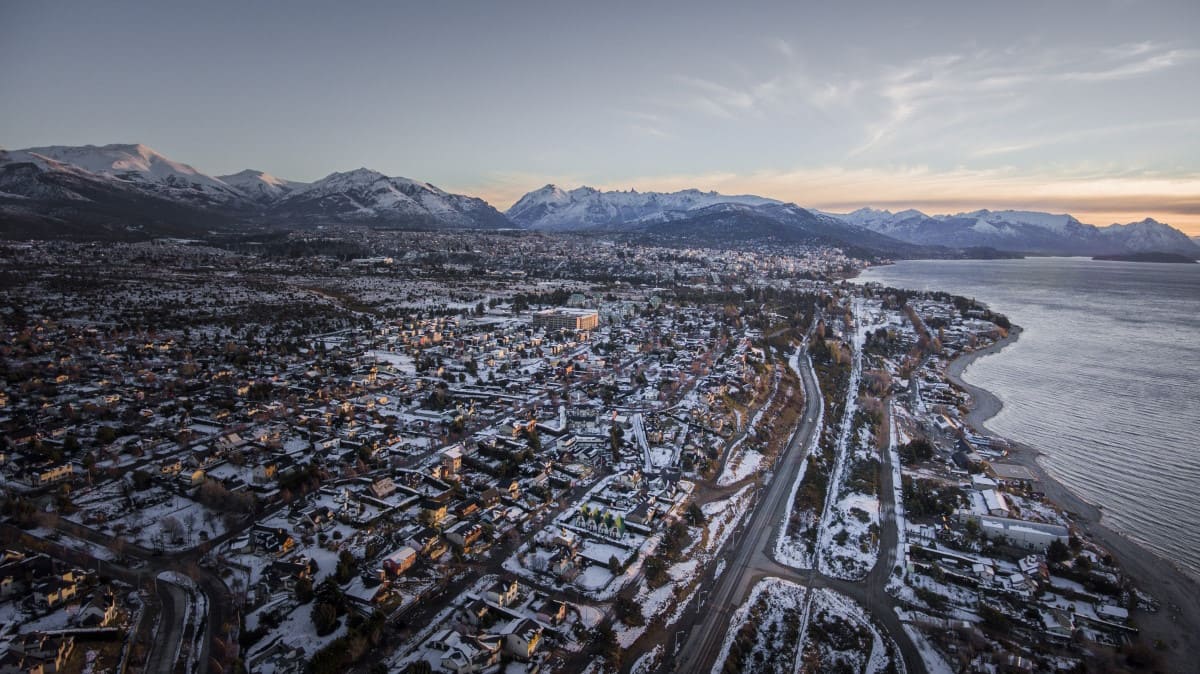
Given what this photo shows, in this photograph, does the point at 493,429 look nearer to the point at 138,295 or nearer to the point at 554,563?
the point at 554,563

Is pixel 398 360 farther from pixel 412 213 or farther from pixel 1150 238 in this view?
pixel 1150 238

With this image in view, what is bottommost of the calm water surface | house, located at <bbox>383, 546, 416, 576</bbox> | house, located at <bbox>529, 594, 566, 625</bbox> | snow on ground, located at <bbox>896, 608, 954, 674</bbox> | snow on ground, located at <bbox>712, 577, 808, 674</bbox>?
snow on ground, located at <bbox>712, 577, 808, 674</bbox>

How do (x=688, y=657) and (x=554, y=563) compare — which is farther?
(x=554, y=563)

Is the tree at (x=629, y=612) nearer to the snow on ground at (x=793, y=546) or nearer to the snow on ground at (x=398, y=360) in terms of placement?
the snow on ground at (x=793, y=546)

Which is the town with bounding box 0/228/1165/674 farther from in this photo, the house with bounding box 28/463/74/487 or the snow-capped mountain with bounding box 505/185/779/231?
the snow-capped mountain with bounding box 505/185/779/231

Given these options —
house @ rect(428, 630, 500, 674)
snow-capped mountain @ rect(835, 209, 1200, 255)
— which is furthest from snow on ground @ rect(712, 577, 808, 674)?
snow-capped mountain @ rect(835, 209, 1200, 255)

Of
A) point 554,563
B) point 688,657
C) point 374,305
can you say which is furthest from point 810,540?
point 374,305
